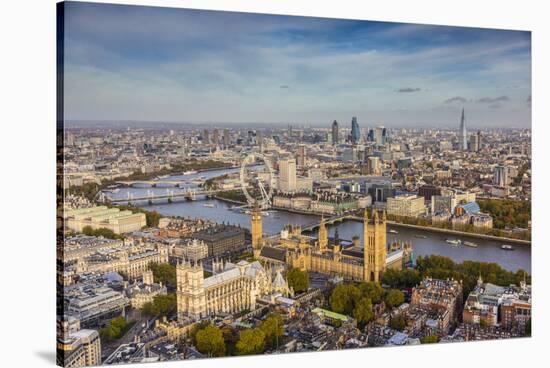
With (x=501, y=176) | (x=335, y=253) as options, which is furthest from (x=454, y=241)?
(x=335, y=253)

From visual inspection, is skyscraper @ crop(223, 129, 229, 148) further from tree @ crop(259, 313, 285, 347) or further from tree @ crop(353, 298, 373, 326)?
tree @ crop(353, 298, 373, 326)

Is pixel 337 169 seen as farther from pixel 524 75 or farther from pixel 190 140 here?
pixel 524 75

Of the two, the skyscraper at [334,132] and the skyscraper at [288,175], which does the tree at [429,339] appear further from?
the skyscraper at [334,132]

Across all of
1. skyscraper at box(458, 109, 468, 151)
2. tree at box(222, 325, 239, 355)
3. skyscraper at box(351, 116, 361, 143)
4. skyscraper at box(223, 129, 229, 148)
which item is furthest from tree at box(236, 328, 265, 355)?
skyscraper at box(458, 109, 468, 151)

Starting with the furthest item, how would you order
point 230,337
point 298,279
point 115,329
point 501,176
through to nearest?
point 501,176 < point 298,279 < point 230,337 < point 115,329

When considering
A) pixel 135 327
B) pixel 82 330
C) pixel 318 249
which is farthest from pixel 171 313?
pixel 318 249

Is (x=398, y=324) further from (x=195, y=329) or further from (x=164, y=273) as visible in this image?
(x=164, y=273)

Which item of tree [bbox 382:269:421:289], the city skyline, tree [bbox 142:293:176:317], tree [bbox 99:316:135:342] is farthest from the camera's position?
tree [bbox 382:269:421:289]

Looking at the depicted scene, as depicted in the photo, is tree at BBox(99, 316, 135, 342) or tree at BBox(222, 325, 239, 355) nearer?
tree at BBox(99, 316, 135, 342)
